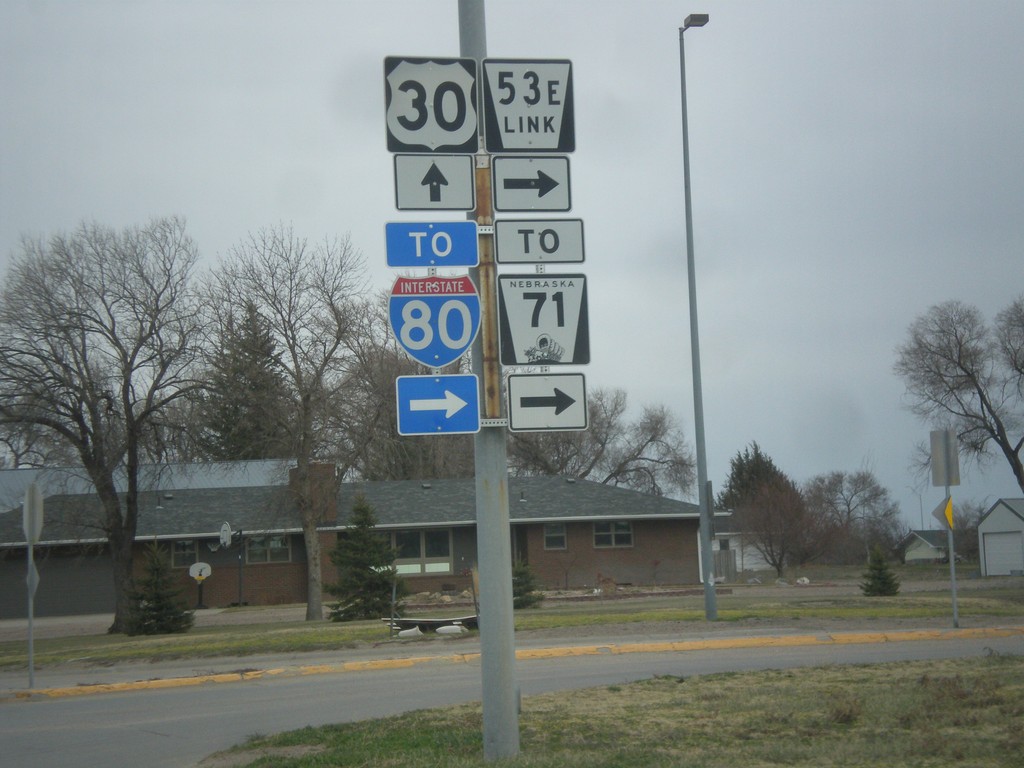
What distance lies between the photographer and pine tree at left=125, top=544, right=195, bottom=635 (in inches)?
1112

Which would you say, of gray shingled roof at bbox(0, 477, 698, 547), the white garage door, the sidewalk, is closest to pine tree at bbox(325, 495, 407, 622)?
gray shingled roof at bbox(0, 477, 698, 547)

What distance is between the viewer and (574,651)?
16750mm

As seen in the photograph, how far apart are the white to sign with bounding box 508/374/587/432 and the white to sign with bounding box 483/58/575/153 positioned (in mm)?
1749

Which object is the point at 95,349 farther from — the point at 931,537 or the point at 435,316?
the point at 931,537

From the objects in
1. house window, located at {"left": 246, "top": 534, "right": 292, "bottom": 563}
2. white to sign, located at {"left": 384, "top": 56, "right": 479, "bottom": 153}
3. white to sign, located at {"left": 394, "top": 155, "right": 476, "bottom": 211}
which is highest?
white to sign, located at {"left": 384, "top": 56, "right": 479, "bottom": 153}

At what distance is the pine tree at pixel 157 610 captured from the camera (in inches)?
1112

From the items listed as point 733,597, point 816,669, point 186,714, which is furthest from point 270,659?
point 733,597

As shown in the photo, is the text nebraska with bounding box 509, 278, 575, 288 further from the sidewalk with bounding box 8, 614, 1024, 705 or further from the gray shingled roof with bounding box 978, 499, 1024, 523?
the gray shingled roof with bounding box 978, 499, 1024, 523

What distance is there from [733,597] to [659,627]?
1182 centimetres

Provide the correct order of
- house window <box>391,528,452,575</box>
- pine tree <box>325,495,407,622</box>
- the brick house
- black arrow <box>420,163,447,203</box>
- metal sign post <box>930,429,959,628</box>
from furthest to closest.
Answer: house window <box>391,528,452,575</box>, the brick house, pine tree <box>325,495,407,622</box>, metal sign post <box>930,429,959,628</box>, black arrow <box>420,163,447,203</box>

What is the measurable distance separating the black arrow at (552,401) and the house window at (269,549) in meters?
35.9

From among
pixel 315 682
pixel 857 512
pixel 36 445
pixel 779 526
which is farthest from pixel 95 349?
pixel 857 512

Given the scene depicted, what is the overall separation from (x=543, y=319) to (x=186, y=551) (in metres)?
37.5

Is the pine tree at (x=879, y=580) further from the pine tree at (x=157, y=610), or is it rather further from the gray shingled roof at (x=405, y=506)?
the pine tree at (x=157, y=610)
